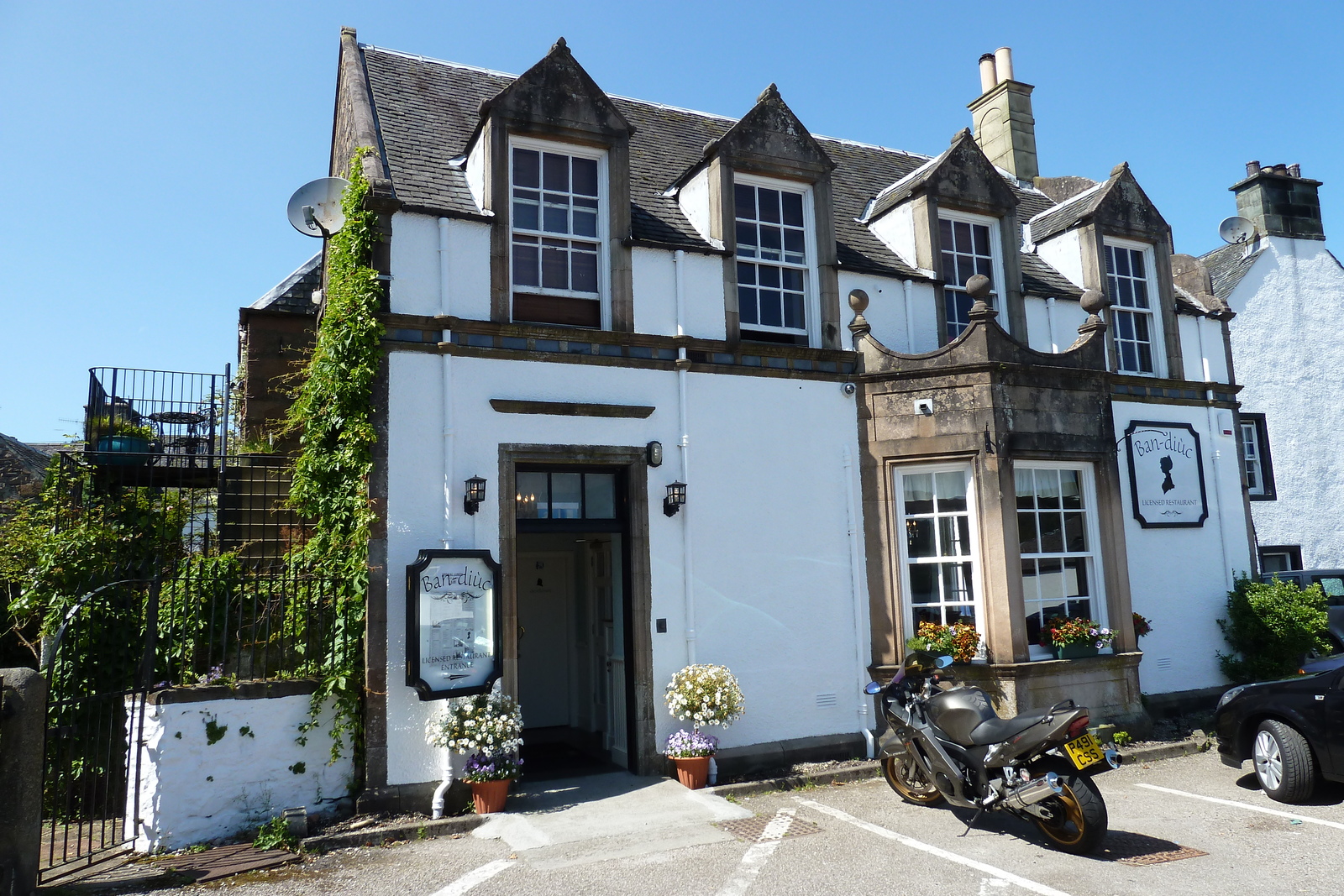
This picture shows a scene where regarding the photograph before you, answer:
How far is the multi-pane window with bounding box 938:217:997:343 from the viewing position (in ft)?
40.1

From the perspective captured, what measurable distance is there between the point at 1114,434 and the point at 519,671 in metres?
8.76

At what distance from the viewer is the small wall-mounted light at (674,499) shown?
9664 millimetres

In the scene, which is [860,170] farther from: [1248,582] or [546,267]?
[1248,582]

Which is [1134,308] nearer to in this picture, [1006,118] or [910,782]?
[1006,118]

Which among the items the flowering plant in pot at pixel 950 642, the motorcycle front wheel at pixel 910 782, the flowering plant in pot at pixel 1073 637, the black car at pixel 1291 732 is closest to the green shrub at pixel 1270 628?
the flowering plant in pot at pixel 1073 637

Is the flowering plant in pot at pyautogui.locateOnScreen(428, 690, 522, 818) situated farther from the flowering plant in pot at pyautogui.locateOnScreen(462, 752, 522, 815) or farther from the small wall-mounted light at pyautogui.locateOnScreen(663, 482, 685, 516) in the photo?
the small wall-mounted light at pyautogui.locateOnScreen(663, 482, 685, 516)

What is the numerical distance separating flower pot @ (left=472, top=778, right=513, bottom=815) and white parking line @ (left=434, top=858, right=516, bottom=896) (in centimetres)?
118

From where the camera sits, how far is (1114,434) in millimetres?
12148

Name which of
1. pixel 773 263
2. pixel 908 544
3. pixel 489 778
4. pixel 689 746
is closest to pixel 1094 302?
pixel 908 544

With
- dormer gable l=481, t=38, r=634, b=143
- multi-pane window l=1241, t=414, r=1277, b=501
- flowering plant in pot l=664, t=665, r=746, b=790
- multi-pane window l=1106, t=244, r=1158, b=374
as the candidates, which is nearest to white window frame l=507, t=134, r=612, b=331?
dormer gable l=481, t=38, r=634, b=143

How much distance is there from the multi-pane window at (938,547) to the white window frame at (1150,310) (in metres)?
4.19

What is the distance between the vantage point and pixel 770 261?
36.6ft

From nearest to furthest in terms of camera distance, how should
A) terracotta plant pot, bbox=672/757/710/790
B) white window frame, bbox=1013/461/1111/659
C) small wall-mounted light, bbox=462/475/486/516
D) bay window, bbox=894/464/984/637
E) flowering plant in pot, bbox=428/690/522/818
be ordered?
flowering plant in pot, bbox=428/690/522/818
small wall-mounted light, bbox=462/475/486/516
terracotta plant pot, bbox=672/757/710/790
bay window, bbox=894/464/984/637
white window frame, bbox=1013/461/1111/659

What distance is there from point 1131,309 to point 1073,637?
562cm
